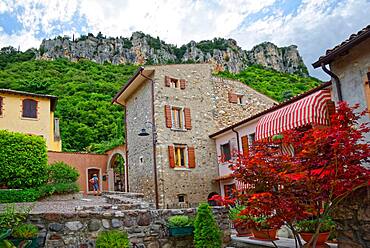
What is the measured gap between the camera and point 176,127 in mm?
21031

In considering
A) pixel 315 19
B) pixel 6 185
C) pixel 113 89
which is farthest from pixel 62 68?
pixel 315 19

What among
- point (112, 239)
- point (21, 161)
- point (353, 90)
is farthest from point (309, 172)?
point (21, 161)

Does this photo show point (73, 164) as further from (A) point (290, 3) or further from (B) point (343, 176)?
(B) point (343, 176)

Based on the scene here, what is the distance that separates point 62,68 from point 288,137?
168 feet

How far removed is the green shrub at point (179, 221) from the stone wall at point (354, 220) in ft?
11.8

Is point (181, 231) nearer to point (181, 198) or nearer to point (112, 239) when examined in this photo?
point (112, 239)

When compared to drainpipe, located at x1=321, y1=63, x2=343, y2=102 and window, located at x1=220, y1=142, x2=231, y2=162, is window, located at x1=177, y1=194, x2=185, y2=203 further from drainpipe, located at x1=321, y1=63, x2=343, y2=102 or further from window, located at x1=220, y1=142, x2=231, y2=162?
drainpipe, located at x1=321, y1=63, x2=343, y2=102

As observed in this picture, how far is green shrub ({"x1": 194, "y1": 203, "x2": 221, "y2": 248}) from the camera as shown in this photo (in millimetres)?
8398

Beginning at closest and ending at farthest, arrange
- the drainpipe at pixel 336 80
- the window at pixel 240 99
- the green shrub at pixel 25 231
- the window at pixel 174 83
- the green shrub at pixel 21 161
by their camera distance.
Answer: the green shrub at pixel 25 231, the drainpipe at pixel 336 80, the green shrub at pixel 21 161, the window at pixel 174 83, the window at pixel 240 99

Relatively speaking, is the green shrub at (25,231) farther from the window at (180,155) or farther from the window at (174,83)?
the window at (174,83)

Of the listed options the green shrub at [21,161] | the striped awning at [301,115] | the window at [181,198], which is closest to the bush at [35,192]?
the green shrub at [21,161]

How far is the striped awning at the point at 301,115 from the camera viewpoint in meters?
10.4

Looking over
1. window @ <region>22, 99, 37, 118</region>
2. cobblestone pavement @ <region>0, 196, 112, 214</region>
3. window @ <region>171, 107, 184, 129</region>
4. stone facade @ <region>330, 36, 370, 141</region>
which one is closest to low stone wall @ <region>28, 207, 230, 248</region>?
stone facade @ <region>330, 36, 370, 141</region>

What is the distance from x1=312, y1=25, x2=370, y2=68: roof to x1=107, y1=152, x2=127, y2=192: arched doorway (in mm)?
19834
